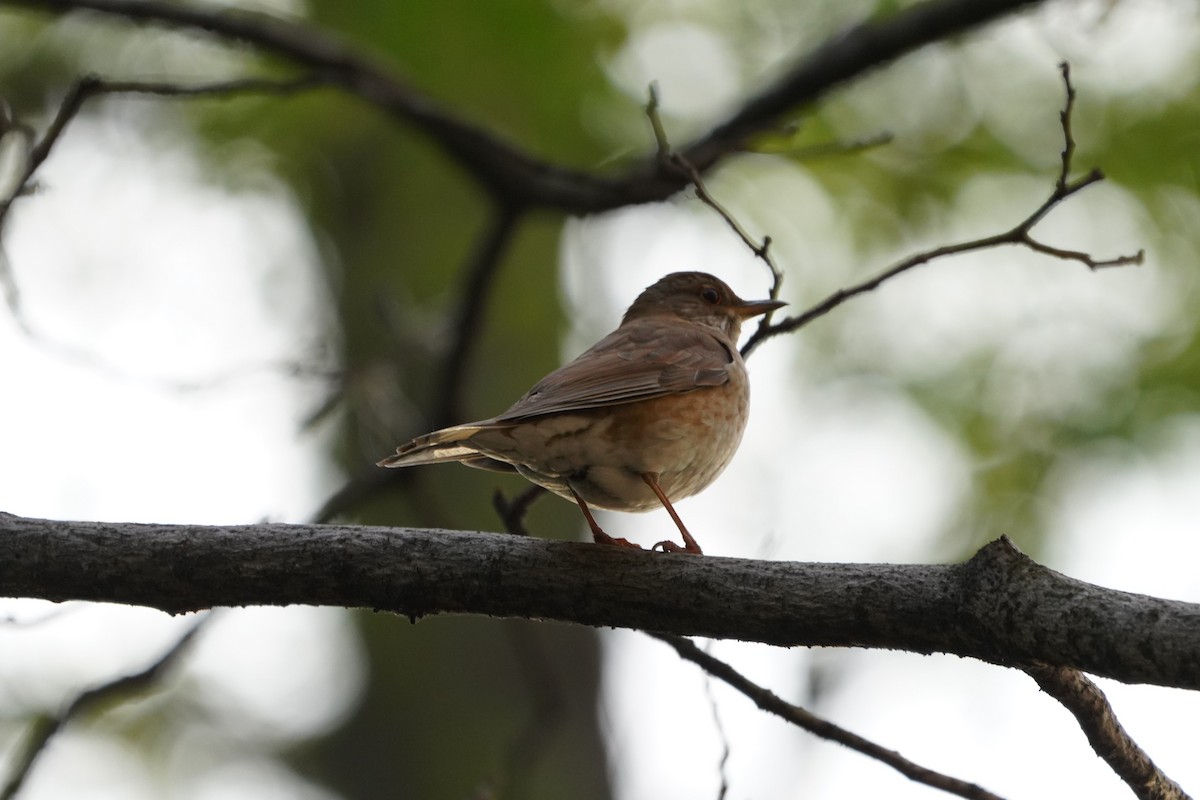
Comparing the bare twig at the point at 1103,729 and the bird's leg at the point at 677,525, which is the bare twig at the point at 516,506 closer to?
the bird's leg at the point at 677,525

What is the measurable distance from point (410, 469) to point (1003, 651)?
14.3 feet

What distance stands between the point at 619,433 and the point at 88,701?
226 centimetres

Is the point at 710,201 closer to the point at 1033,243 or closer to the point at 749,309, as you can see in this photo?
the point at 1033,243

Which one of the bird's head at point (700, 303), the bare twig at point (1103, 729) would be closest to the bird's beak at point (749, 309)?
the bird's head at point (700, 303)

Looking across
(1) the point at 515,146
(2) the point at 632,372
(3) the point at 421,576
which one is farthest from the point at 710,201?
(1) the point at 515,146

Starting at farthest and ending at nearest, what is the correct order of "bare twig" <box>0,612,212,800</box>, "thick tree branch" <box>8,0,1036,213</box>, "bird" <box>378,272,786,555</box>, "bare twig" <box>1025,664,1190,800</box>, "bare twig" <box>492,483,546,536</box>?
"thick tree branch" <box>8,0,1036,213</box>
"bird" <box>378,272,786,555</box>
"bare twig" <box>492,483,546,536</box>
"bare twig" <box>0,612,212,800</box>
"bare twig" <box>1025,664,1190,800</box>

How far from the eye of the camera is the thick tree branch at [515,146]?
20.3ft

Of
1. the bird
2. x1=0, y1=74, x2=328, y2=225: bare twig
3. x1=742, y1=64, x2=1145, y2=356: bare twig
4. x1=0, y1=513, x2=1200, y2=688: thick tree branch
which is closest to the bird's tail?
the bird

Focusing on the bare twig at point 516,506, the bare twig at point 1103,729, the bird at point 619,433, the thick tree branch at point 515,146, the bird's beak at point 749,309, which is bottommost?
the bare twig at point 1103,729

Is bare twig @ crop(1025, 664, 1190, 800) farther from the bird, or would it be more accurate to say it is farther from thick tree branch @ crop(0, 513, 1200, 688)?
the bird

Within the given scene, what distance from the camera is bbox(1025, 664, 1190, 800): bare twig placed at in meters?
3.10

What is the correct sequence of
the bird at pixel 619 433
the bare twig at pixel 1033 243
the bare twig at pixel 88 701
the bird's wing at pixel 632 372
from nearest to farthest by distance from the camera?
1. the bare twig at pixel 1033 243
2. the bare twig at pixel 88 701
3. the bird at pixel 619 433
4. the bird's wing at pixel 632 372

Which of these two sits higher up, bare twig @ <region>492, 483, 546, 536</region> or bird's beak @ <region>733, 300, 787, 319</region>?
bird's beak @ <region>733, 300, 787, 319</region>

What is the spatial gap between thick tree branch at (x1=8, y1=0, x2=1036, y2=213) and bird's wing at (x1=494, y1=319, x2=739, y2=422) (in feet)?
2.81
